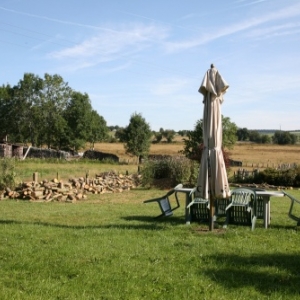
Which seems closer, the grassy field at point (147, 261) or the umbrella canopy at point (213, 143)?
the grassy field at point (147, 261)

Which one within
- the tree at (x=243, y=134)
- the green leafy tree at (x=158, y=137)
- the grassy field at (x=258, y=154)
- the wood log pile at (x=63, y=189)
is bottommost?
the wood log pile at (x=63, y=189)

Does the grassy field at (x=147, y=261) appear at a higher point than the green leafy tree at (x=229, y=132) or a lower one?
lower

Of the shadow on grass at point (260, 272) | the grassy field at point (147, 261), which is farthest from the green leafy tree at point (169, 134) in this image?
the shadow on grass at point (260, 272)

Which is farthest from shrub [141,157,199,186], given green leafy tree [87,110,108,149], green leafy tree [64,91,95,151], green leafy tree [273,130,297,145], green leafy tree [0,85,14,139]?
green leafy tree [273,130,297,145]

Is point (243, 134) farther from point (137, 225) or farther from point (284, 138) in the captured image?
point (137, 225)

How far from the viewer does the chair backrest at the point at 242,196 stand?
8453 mm

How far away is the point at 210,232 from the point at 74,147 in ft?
166

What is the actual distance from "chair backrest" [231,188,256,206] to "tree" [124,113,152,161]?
129 ft

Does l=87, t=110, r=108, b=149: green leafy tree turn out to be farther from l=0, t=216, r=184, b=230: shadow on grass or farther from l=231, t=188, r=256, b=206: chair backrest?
l=231, t=188, r=256, b=206: chair backrest

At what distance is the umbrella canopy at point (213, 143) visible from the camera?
A: 7695 millimetres

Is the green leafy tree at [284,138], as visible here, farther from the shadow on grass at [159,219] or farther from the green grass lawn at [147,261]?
the green grass lawn at [147,261]

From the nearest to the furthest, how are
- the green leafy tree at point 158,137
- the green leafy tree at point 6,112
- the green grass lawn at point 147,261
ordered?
the green grass lawn at point 147,261 → the green leafy tree at point 6,112 → the green leafy tree at point 158,137

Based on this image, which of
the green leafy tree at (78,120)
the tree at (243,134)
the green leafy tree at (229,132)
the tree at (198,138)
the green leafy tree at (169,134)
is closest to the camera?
the tree at (198,138)

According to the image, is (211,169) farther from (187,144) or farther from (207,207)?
(187,144)
